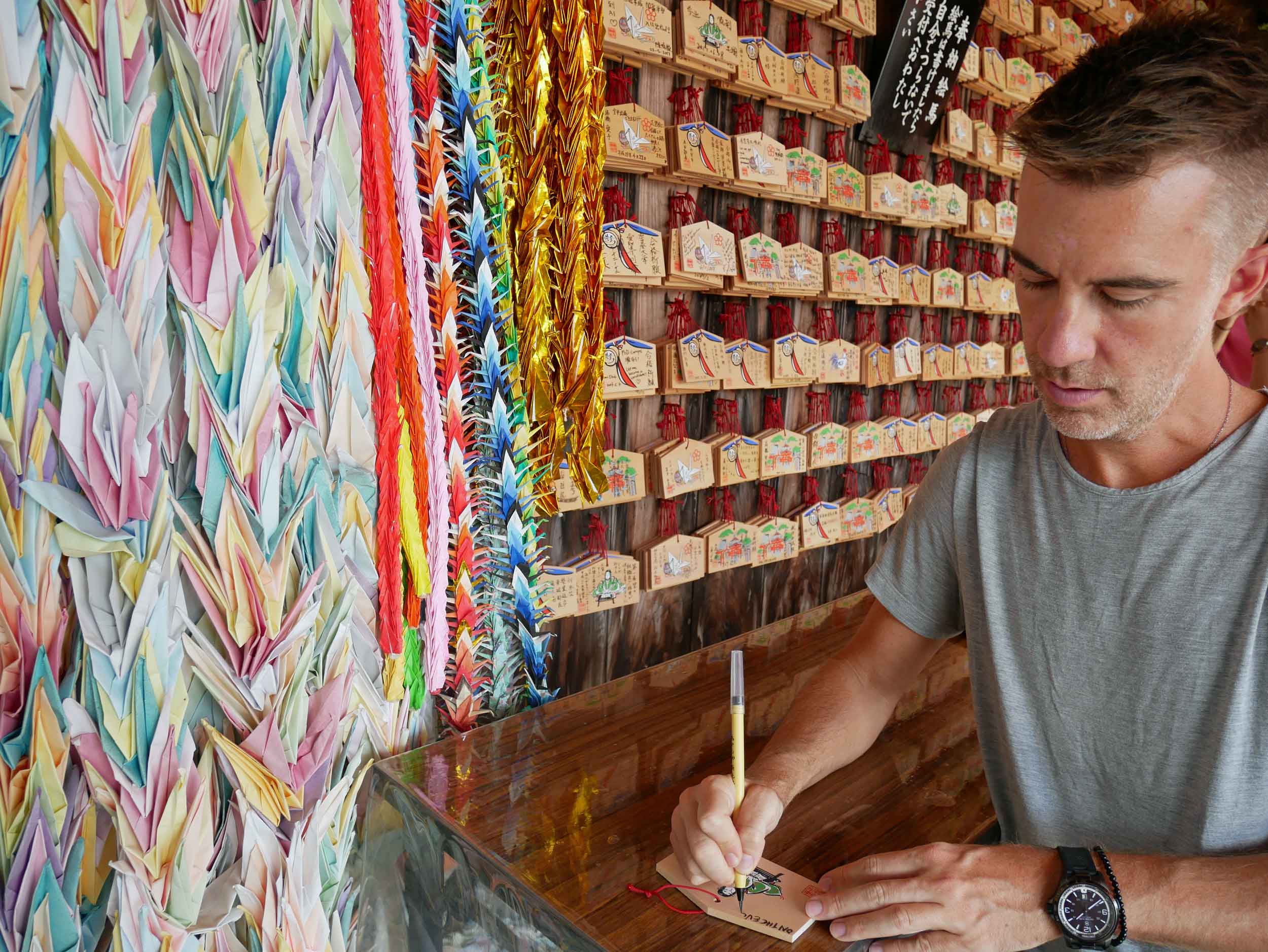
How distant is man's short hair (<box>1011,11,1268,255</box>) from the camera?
94 cm

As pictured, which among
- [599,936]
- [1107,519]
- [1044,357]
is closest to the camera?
[599,936]

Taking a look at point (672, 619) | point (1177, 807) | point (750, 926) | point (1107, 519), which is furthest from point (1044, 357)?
point (672, 619)

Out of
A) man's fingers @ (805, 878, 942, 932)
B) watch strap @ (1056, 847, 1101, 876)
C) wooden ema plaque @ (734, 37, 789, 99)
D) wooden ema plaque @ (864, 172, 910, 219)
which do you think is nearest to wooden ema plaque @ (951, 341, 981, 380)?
wooden ema plaque @ (864, 172, 910, 219)

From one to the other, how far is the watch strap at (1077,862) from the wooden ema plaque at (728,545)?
107cm

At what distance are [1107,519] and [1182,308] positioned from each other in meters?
0.30

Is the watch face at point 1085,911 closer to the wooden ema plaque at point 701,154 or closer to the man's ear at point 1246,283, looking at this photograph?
the man's ear at point 1246,283

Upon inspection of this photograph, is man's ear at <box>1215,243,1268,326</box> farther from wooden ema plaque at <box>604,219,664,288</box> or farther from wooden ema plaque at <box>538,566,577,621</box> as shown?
wooden ema plaque at <box>538,566,577,621</box>

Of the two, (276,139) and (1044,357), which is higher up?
(276,139)

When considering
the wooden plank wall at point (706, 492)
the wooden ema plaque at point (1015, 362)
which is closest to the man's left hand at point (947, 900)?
the wooden plank wall at point (706, 492)

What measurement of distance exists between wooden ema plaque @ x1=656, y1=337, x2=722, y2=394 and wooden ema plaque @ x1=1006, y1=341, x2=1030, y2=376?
1.82m

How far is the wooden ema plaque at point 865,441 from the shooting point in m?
2.34

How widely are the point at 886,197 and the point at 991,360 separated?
0.94 m

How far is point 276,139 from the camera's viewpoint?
0.97 metres

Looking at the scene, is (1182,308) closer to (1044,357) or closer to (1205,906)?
(1044,357)
